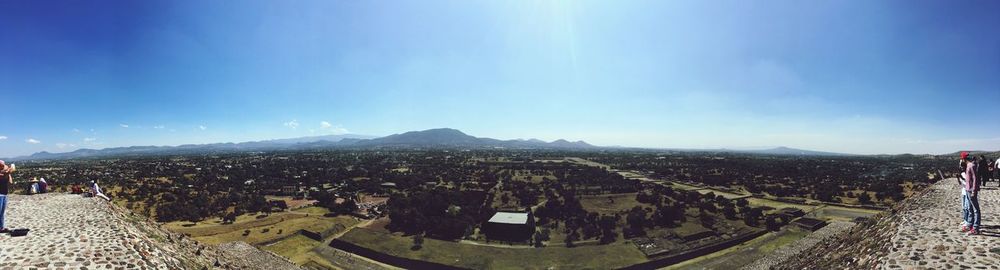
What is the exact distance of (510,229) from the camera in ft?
138

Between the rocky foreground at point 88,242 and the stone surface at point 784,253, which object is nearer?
the rocky foreground at point 88,242

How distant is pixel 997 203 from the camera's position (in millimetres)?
13469

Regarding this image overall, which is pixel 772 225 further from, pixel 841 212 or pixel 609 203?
pixel 609 203

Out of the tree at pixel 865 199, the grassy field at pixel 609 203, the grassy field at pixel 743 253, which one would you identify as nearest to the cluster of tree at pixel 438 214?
the grassy field at pixel 609 203

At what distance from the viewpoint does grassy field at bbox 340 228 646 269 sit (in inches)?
1313

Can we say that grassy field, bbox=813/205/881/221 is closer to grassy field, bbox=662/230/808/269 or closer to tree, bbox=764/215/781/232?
tree, bbox=764/215/781/232

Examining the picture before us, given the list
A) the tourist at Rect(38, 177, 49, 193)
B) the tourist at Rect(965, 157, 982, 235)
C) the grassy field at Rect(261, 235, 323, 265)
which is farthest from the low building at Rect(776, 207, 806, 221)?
the tourist at Rect(38, 177, 49, 193)

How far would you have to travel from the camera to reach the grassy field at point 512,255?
109 feet

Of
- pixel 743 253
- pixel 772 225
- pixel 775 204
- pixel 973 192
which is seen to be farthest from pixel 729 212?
pixel 973 192

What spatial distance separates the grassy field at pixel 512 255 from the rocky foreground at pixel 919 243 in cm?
2087

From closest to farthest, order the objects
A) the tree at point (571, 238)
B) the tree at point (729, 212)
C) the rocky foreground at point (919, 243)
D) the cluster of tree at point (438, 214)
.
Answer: the rocky foreground at point (919, 243), the tree at point (571, 238), the cluster of tree at point (438, 214), the tree at point (729, 212)

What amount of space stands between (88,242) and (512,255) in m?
28.9

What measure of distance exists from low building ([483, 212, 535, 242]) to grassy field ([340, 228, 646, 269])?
4.02 metres

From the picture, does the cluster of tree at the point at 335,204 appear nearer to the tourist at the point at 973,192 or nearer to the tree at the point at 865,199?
the tourist at the point at 973,192
